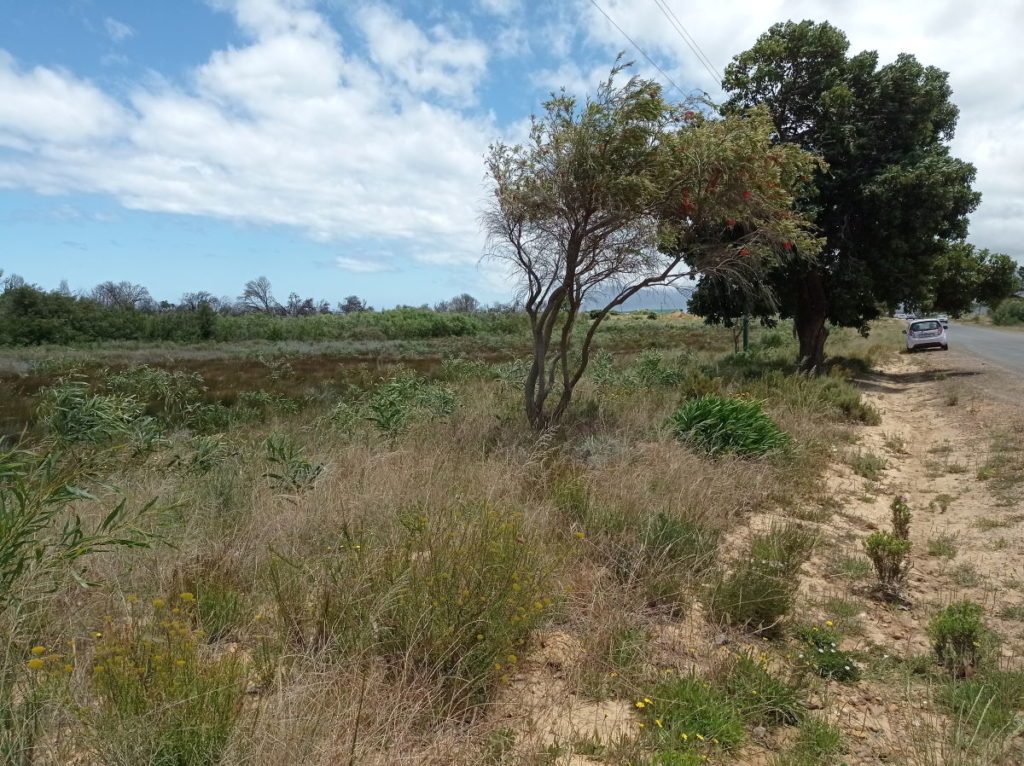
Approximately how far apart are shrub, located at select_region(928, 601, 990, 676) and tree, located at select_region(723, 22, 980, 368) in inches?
510

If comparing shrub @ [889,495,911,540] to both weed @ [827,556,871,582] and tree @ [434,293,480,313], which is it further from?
tree @ [434,293,480,313]

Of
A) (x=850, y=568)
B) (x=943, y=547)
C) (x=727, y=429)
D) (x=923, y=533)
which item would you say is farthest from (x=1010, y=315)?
(x=850, y=568)

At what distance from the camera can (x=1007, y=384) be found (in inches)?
584

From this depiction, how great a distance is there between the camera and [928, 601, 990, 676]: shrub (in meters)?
3.66

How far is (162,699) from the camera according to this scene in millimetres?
2418

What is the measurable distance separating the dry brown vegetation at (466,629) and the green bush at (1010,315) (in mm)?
68864

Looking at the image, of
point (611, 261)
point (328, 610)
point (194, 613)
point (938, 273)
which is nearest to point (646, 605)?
point (328, 610)

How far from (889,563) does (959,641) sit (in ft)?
3.74

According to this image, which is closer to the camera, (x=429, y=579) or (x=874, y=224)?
(x=429, y=579)

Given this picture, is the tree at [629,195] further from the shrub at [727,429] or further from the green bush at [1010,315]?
the green bush at [1010,315]

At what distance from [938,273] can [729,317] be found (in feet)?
17.3

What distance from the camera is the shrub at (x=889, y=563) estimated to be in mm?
4777

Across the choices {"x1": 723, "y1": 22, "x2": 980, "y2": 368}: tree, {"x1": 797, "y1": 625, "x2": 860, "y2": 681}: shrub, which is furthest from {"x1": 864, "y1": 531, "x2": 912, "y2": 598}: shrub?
{"x1": 723, "y1": 22, "x2": 980, "y2": 368}: tree

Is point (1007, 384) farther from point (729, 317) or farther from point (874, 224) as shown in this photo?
point (729, 317)
